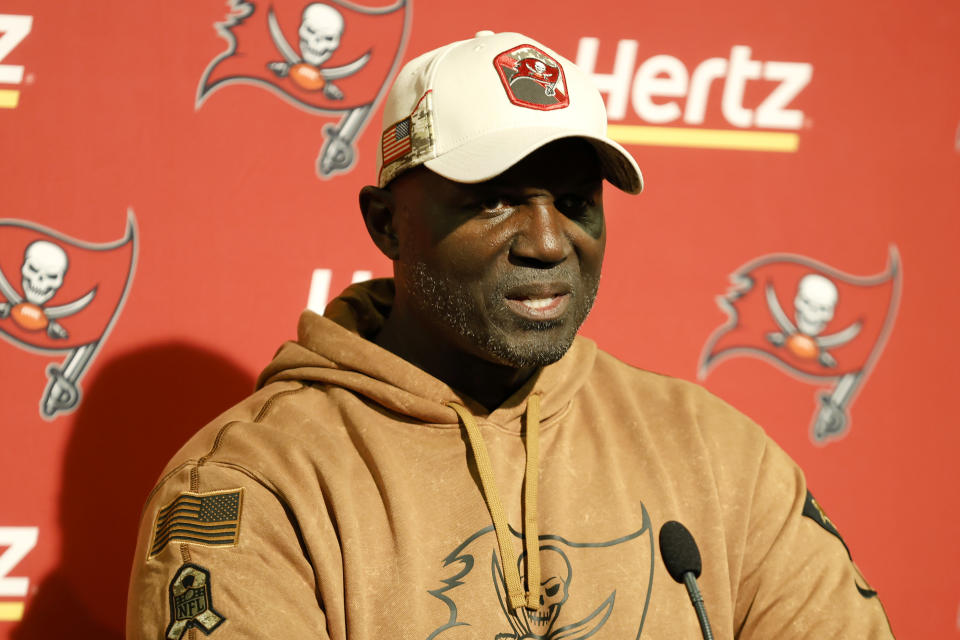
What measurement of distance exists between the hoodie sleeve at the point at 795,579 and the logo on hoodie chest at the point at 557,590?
0.16 metres

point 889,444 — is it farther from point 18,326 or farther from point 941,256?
point 18,326

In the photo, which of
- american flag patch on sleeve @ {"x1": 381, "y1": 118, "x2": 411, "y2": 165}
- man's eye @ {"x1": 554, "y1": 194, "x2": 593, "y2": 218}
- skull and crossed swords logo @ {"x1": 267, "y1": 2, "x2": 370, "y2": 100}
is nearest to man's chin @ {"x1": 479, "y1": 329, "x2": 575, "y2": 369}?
man's eye @ {"x1": 554, "y1": 194, "x2": 593, "y2": 218}

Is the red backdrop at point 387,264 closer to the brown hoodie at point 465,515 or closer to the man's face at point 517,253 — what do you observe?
the brown hoodie at point 465,515

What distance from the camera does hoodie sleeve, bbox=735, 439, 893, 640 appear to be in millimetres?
1243

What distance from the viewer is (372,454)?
1.21m

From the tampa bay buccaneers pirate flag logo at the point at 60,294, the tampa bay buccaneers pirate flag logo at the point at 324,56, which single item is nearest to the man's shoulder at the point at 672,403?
the tampa bay buccaneers pirate flag logo at the point at 324,56

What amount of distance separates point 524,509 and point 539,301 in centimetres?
24

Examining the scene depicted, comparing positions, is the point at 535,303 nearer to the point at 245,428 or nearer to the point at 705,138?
the point at 245,428

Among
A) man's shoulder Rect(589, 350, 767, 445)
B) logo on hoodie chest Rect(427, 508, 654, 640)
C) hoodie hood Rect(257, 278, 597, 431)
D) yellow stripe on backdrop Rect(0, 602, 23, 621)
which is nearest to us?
logo on hoodie chest Rect(427, 508, 654, 640)

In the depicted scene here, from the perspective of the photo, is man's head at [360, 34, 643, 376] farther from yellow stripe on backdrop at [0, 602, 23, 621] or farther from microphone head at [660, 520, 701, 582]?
yellow stripe on backdrop at [0, 602, 23, 621]

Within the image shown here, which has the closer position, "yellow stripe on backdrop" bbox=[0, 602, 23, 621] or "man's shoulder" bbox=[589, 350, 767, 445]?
"man's shoulder" bbox=[589, 350, 767, 445]

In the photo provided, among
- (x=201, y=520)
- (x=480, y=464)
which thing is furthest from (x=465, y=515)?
(x=201, y=520)

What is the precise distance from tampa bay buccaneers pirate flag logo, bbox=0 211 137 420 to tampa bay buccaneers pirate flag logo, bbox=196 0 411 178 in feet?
0.96

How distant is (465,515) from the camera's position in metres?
1.20
